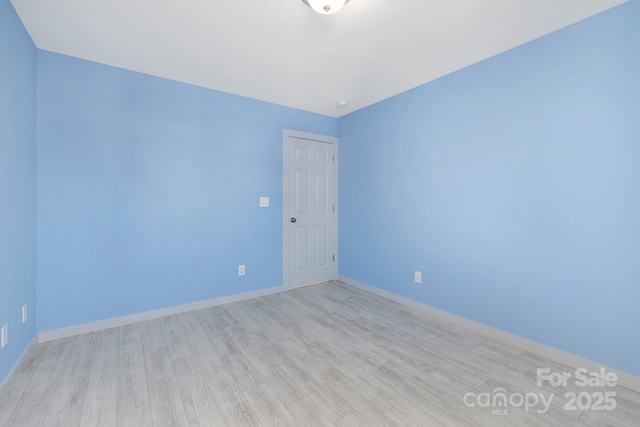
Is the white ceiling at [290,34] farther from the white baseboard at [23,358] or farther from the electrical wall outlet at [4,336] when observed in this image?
the white baseboard at [23,358]

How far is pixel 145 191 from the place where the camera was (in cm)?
266

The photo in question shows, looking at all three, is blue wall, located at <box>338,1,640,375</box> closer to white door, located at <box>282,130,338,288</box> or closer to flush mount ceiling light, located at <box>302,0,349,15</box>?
white door, located at <box>282,130,338,288</box>

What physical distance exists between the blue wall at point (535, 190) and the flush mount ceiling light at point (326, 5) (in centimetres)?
156

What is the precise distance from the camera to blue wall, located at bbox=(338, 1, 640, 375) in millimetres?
1728

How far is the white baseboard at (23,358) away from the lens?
65.9 inches

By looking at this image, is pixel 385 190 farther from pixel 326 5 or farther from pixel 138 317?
pixel 138 317

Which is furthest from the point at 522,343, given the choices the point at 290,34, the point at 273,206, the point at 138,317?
the point at 138,317

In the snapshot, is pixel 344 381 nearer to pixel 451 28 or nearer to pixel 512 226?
pixel 512 226

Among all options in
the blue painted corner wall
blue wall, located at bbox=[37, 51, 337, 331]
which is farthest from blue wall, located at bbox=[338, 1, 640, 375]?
Result: blue wall, located at bbox=[37, 51, 337, 331]

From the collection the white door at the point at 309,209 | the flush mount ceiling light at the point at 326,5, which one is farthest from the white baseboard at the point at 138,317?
the flush mount ceiling light at the point at 326,5

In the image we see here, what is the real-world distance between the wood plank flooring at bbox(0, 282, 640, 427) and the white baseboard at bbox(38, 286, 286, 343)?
0.29ft

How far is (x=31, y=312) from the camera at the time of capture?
6.93ft

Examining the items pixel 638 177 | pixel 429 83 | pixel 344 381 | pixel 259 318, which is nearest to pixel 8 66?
pixel 259 318

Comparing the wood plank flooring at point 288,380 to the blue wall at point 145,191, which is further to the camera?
the blue wall at point 145,191
